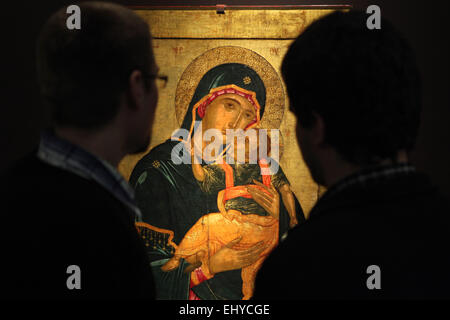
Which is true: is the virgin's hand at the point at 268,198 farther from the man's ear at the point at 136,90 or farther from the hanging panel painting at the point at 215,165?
the man's ear at the point at 136,90

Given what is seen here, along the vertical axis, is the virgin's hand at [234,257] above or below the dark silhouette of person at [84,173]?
below

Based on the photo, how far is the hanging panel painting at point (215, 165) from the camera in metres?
2.50

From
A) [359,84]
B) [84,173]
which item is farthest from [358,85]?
[84,173]

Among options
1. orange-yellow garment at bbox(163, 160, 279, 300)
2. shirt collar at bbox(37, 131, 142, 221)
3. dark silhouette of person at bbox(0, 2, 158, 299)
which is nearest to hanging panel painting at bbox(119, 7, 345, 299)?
orange-yellow garment at bbox(163, 160, 279, 300)

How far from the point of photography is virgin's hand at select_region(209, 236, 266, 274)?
2479 millimetres

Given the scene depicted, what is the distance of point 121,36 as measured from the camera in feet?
3.82

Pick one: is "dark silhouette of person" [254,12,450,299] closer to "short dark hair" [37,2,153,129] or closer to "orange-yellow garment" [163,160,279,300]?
"short dark hair" [37,2,153,129]

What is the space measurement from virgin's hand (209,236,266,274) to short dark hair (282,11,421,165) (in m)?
1.49

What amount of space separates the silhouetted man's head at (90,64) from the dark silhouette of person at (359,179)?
45 centimetres

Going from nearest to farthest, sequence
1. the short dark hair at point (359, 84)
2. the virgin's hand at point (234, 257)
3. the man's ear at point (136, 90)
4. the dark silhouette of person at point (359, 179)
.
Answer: the dark silhouette of person at point (359, 179) < the short dark hair at point (359, 84) < the man's ear at point (136, 90) < the virgin's hand at point (234, 257)

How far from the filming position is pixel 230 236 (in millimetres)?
2492

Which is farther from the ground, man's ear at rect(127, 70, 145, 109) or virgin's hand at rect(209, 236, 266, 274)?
man's ear at rect(127, 70, 145, 109)

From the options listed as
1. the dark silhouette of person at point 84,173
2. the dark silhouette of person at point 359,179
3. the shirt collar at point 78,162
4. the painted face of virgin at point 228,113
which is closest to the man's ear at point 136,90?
the dark silhouette of person at point 84,173

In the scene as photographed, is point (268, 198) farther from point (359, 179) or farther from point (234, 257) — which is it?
point (359, 179)
